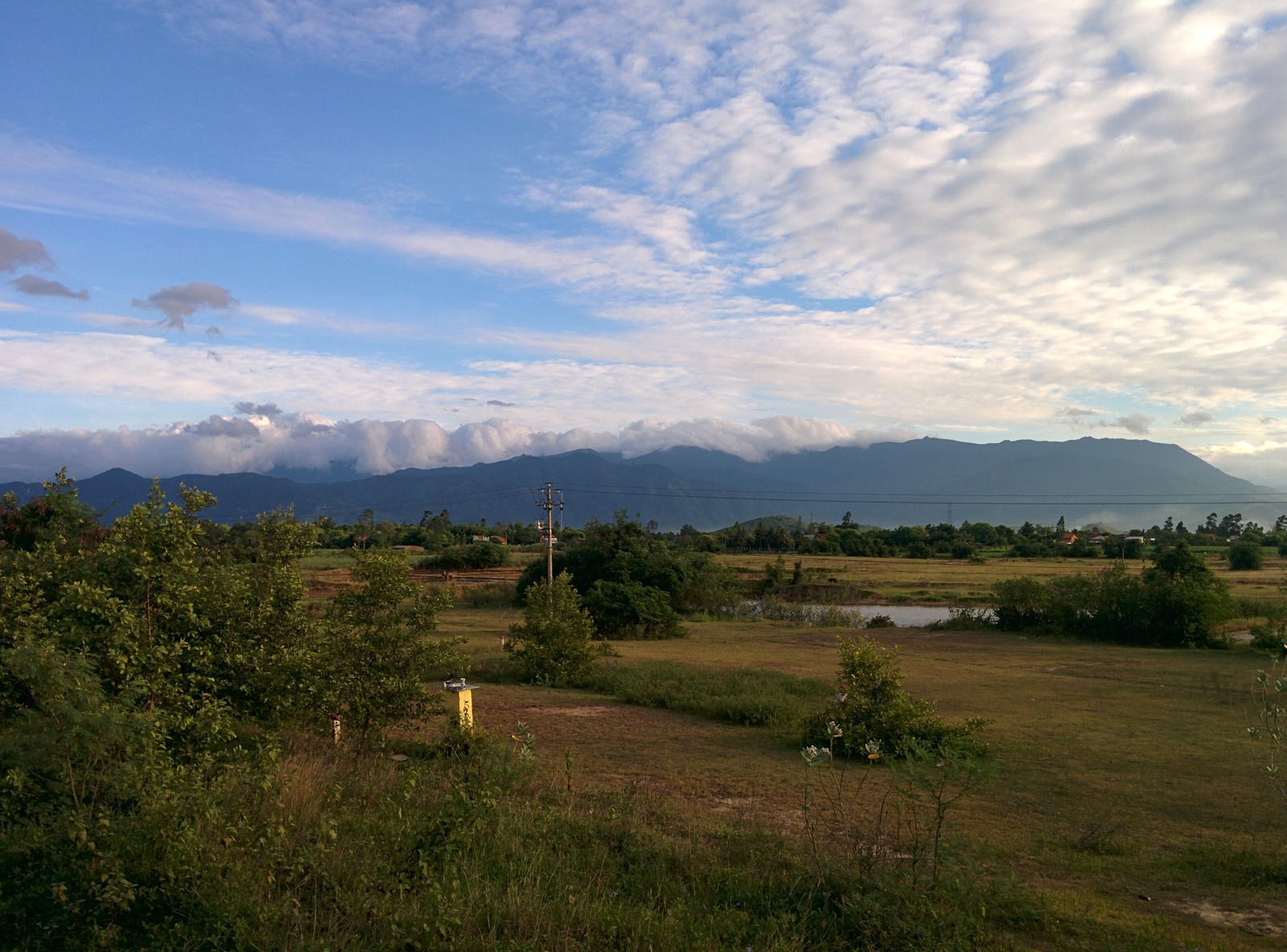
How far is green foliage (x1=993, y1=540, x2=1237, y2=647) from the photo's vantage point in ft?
105

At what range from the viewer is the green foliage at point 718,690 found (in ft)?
54.4

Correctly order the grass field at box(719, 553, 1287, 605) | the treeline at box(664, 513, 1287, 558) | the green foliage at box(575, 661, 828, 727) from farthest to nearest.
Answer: the treeline at box(664, 513, 1287, 558)
the grass field at box(719, 553, 1287, 605)
the green foliage at box(575, 661, 828, 727)

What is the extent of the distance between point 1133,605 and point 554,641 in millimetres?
26178

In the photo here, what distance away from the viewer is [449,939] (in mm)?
4488

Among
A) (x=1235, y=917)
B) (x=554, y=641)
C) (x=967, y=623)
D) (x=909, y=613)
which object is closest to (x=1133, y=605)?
(x=967, y=623)

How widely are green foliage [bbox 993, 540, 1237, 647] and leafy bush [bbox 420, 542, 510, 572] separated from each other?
4443cm

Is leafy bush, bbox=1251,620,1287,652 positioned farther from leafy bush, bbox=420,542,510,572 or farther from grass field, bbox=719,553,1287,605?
leafy bush, bbox=420,542,510,572

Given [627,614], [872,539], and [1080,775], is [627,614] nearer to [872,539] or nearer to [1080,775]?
[1080,775]

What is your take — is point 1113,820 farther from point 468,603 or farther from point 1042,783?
point 468,603

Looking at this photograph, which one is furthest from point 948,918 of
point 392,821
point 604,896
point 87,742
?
point 87,742

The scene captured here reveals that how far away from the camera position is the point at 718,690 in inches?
741

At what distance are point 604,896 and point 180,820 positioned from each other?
273cm

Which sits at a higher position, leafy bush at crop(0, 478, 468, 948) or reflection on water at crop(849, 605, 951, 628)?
leafy bush at crop(0, 478, 468, 948)

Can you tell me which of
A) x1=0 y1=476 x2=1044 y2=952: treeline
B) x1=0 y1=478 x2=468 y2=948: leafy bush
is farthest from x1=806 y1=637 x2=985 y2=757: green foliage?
x1=0 y1=478 x2=468 y2=948: leafy bush
